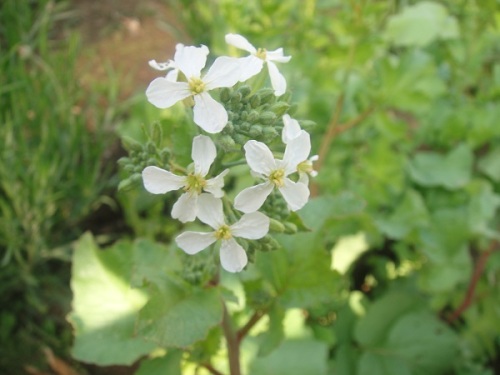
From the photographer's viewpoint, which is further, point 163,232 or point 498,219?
point 163,232

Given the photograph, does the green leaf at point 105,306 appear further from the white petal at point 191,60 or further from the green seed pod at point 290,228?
the white petal at point 191,60

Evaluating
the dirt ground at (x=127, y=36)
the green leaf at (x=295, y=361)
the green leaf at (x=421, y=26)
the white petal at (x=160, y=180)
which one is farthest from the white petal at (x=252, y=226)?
the dirt ground at (x=127, y=36)

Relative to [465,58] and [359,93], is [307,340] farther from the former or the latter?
[465,58]

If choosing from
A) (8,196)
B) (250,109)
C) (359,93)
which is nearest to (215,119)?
(250,109)

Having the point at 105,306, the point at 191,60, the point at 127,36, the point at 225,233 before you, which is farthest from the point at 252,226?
the point at 127,36

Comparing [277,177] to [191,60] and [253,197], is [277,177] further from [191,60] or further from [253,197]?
[191,60]

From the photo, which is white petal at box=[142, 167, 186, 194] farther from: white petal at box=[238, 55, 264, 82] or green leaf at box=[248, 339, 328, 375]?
green leaf at box=[248, 339, 328, 375]
